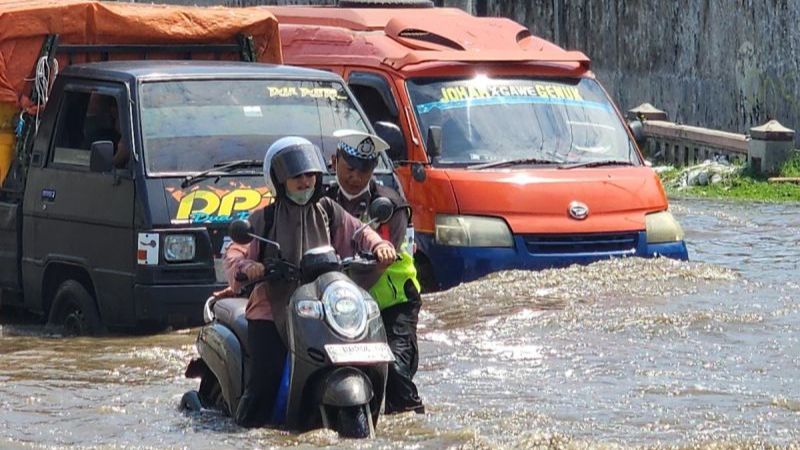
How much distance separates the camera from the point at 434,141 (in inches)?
468

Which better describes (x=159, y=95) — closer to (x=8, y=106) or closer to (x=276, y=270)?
(x=8, y=106)

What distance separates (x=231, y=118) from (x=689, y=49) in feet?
39.4

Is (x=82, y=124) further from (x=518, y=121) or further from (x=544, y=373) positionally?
(x=544, y=373)

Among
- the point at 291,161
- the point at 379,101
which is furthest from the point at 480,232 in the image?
the point at 291,161

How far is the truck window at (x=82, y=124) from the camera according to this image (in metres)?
10.8

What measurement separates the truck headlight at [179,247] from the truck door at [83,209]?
0.77 ft

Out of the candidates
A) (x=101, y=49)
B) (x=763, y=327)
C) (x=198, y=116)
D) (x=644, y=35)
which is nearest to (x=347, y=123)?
(x=198, y=116)

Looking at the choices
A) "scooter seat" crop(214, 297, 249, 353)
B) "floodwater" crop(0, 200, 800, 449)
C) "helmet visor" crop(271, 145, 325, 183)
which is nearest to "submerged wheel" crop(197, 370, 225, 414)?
"floodwater" crop(0, 200, 800, 449)

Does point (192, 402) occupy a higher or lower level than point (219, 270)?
lower

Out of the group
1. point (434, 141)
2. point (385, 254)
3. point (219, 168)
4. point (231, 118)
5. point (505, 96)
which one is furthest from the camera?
point (505, 96)

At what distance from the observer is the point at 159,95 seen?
10.4 metres

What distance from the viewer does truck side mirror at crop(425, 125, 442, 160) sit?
39.0 feet

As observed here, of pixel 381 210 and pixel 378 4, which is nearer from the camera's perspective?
pixel 381 210

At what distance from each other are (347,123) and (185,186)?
1368 mm
